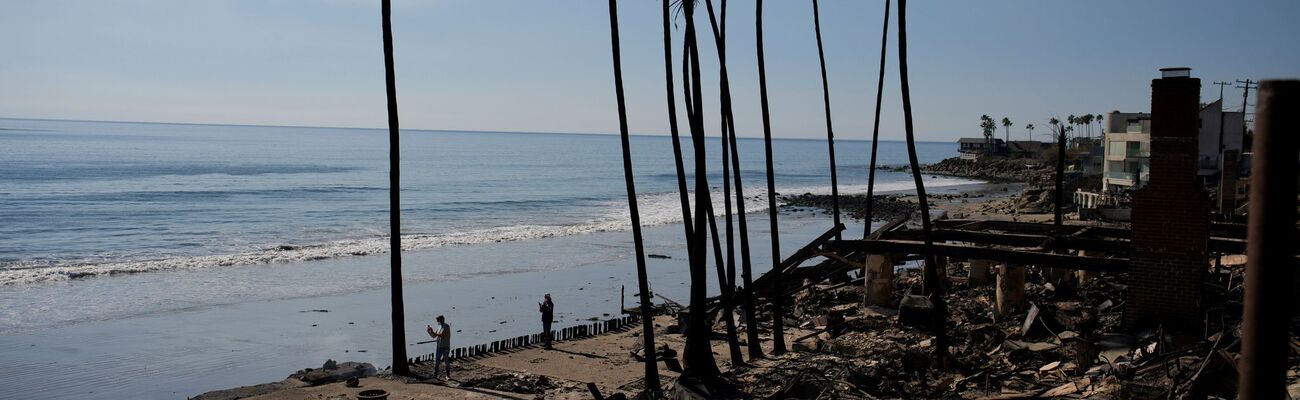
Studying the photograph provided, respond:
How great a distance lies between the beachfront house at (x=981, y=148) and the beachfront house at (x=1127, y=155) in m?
93.0

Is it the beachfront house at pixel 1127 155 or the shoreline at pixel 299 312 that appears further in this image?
the beachfront house at pixel 1127 155

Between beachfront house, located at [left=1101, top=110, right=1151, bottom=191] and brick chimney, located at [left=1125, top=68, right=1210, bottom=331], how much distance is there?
5416 centimetres

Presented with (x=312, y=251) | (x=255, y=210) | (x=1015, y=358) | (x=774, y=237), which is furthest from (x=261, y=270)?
(x=1015, y=358)

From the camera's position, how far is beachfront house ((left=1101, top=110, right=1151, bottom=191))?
63875 mm

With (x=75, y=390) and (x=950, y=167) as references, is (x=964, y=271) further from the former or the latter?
(x=950, y=167)

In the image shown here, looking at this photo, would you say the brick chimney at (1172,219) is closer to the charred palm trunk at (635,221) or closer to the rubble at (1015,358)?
the rubble at (1015,358)

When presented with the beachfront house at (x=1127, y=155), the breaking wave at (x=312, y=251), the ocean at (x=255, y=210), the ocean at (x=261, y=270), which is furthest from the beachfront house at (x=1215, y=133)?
the ocean at (x=255, y=210)

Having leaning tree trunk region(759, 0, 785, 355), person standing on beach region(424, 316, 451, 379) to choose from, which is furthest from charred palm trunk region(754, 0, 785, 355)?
person standing on beach region(424, 316, 451, 379)

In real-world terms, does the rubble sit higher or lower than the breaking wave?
higher

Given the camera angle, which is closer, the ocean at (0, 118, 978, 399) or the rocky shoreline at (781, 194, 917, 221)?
the ocean at (0, 118, 978, 399)

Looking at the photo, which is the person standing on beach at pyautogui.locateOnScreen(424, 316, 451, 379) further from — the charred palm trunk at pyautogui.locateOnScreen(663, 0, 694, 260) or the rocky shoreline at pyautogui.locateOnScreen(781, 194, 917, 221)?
the rocky shoreline at pyautogui.locateOnScreen(781, 194, 917, 221)

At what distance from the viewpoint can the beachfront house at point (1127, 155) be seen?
2515 inches

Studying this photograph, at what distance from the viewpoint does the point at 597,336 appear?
25.8 m

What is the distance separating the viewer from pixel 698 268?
17016 mm
